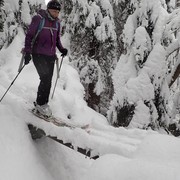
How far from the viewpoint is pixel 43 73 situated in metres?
7.29

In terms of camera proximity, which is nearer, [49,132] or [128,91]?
[49,132]

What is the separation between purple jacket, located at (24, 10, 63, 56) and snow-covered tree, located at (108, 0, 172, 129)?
15.3 ft

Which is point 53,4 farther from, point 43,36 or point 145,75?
point 145,75

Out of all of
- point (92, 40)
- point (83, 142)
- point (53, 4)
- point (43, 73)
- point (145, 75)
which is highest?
point (53, 4)

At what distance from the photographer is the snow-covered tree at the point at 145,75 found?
1123 cm

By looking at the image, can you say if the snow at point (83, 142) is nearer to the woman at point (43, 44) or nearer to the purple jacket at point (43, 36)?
the woman at point (43, 44)

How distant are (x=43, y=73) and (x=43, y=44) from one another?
63cm

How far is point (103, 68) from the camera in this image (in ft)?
62.9

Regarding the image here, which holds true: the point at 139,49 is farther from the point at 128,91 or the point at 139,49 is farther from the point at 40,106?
the point at 40,106

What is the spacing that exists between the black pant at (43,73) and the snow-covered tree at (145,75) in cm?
459

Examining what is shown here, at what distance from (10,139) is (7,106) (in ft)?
3.43

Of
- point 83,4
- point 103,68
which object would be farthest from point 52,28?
point 103,68

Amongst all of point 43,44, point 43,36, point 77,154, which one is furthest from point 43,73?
point 77,154

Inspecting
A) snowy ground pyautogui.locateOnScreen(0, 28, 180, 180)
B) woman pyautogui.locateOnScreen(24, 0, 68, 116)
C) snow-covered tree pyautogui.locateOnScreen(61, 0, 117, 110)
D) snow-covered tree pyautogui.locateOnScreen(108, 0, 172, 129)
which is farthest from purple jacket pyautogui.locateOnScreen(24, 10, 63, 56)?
snow-covered tree pyautogui.locateOnScreen(61, 0, 117, 110)
